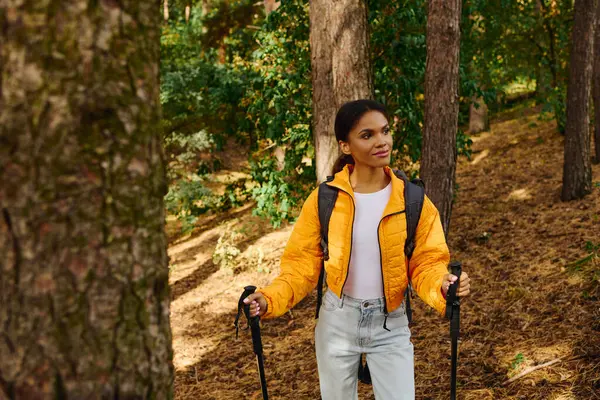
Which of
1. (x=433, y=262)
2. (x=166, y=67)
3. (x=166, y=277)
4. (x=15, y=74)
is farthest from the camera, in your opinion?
(x=166, y=67)

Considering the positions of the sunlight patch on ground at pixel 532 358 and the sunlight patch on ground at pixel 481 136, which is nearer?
the sunlight patch on ground at pixel 532 358

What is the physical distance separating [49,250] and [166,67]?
11.1 meters

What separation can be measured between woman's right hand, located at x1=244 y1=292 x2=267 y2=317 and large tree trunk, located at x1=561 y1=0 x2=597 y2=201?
8364 mm

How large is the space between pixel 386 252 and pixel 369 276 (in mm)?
176

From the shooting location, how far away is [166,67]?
11.9 metres

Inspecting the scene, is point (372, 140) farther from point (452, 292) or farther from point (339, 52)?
point (339, 52)

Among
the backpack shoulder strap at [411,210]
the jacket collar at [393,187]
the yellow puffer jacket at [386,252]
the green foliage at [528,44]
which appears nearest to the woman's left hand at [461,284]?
the yellow puffer jacket at [386,252]

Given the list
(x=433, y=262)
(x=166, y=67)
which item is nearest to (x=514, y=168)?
(x=166, y=67)

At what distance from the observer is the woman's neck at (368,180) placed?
3.22m

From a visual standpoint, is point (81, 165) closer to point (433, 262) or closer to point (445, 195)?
point (433, 262)

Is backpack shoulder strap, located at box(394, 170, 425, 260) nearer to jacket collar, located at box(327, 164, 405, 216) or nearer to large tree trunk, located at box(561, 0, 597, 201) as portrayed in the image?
jacket collar, located at box(327, 164, 405, 216)

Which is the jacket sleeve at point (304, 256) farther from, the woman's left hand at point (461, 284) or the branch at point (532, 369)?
the branch at point (532, 369)

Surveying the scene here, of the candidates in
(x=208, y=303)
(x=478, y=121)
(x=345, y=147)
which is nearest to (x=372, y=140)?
(x=345, y=147)

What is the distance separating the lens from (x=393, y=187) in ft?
10.2
